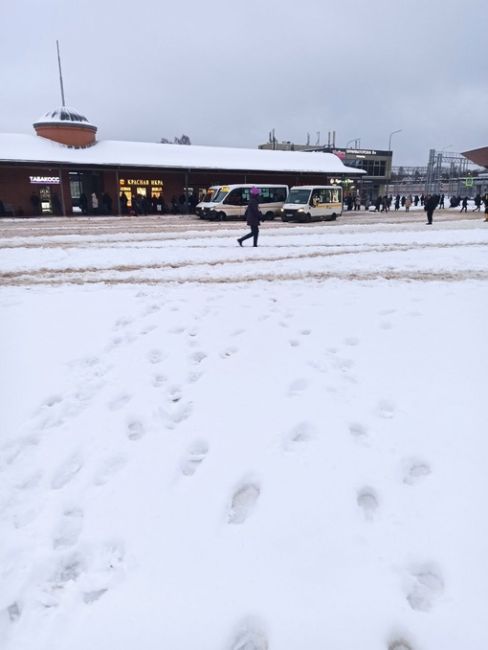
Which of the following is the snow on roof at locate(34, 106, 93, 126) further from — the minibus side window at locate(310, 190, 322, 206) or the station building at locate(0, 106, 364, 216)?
the minibus side window at locate(310, 190, 322, 206)

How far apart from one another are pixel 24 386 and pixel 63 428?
0.92 meters

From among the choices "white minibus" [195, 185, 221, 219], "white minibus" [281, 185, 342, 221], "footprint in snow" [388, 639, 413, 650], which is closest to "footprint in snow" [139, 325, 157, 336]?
"footprint in snow" [388, 639, 413, 650]

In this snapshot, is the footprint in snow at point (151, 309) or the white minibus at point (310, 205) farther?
the white minibus at point (310, 205)

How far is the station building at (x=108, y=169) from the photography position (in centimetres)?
2912

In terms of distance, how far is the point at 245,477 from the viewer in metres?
3.17

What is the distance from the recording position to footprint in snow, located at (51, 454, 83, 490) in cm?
324

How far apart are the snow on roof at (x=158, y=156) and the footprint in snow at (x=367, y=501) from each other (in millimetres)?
29477

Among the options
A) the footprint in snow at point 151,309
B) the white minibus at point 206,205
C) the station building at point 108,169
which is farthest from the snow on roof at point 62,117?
the footprint in snow at point 151,309

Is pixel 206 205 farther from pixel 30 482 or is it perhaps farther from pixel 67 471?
pixel 30 482

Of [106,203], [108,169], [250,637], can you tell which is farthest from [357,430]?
[106,203]

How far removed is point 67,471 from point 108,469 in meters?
0.30

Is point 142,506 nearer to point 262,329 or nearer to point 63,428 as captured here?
point 63,428

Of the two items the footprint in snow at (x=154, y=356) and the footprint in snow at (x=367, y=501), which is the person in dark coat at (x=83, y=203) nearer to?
the footprint in snow at (x=154, y=356)

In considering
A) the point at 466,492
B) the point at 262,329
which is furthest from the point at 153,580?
the point at 262,329
